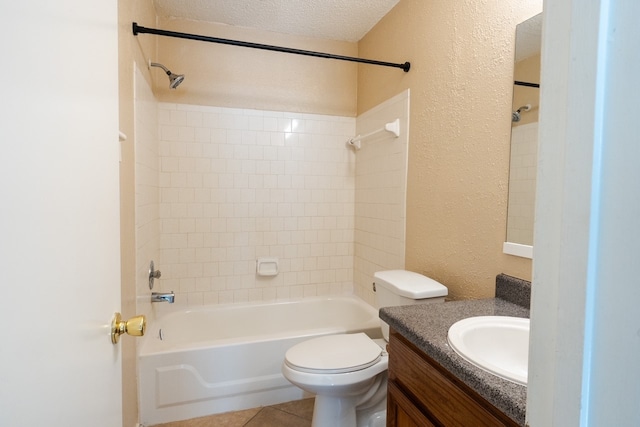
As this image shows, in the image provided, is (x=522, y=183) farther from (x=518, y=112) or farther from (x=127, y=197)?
(x=127, y=197)

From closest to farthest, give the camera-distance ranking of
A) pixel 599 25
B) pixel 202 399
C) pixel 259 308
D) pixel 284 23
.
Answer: pixel 599 25
pixel 202 399
pixel 284 23
pixel 259 308

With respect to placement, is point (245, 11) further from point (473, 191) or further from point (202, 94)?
point (473, 191)

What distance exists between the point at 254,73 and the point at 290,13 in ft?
1.69

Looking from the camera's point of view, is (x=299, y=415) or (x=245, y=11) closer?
(x=299, y=415)

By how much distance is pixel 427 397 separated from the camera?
922mm

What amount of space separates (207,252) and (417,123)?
178 centimetres

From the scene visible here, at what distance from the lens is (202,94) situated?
8.06 feet

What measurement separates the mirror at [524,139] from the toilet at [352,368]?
43 centimetres

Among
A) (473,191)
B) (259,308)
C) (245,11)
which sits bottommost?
(259,308)

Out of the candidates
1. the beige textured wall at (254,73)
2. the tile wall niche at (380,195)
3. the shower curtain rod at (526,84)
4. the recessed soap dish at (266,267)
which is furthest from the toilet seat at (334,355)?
the beige textured wall at (254,73)

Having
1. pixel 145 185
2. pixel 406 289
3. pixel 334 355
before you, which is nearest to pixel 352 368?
pixel 334 355

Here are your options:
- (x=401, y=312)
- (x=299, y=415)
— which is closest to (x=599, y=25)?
(x=401, y=312)

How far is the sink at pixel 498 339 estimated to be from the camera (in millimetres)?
976

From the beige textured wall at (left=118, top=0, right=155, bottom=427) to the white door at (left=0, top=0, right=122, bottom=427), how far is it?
0.80 meters
